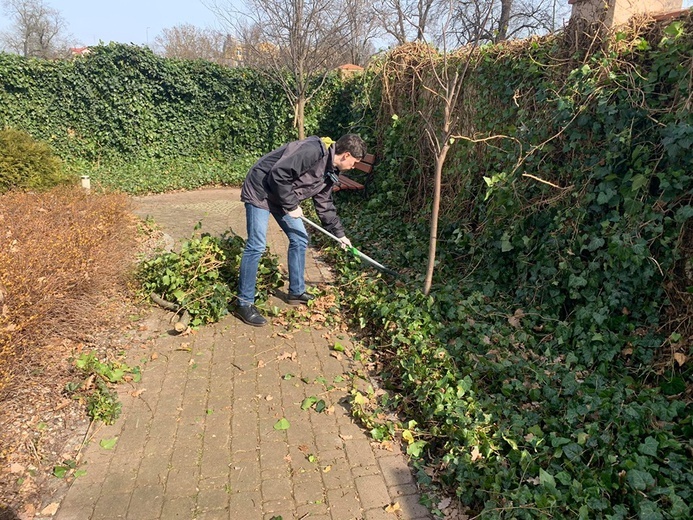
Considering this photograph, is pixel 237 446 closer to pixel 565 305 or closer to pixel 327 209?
pixel 327 209

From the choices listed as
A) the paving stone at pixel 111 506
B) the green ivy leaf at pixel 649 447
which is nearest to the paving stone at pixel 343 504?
the paving stone at pixel 111 506

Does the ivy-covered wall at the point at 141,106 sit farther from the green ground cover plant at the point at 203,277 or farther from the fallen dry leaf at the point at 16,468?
the fallen dry leaf at the point at 16,468

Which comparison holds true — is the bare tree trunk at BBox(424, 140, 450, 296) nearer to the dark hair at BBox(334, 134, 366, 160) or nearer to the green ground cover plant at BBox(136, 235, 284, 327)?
the dark hair at BBox(334, 134, 366, 160)

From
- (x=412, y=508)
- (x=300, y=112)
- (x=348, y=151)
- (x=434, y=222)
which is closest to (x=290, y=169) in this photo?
(x=348, y=151)

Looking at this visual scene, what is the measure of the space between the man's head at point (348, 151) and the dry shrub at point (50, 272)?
2.51 meters

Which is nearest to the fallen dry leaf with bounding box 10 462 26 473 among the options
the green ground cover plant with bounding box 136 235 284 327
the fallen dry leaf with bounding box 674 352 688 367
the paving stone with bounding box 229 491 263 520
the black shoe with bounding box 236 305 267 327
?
the paving stone with bounding box 229 491 263 520

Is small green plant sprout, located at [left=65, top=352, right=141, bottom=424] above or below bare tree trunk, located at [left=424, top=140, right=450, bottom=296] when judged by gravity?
below

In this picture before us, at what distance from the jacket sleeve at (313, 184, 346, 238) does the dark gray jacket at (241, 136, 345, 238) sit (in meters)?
0.08

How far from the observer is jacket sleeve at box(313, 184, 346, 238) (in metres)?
4.57

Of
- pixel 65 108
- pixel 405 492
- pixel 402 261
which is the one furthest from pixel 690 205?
pixel 65 108

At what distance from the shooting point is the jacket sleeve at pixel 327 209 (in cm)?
457

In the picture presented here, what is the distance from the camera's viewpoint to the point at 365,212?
7.41 meters

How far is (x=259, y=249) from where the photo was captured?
4258 mm

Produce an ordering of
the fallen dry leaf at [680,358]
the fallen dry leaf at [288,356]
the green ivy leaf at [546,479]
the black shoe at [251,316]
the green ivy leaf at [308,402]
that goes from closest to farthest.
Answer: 1. the green ivy leaf at [546,479]
2. the fallen dry leaf at [680,358]
3. the green ivy leaf at [308,402]
4. the fallen dry leaf at [288,356]
5. the black shoe at [251,316]
